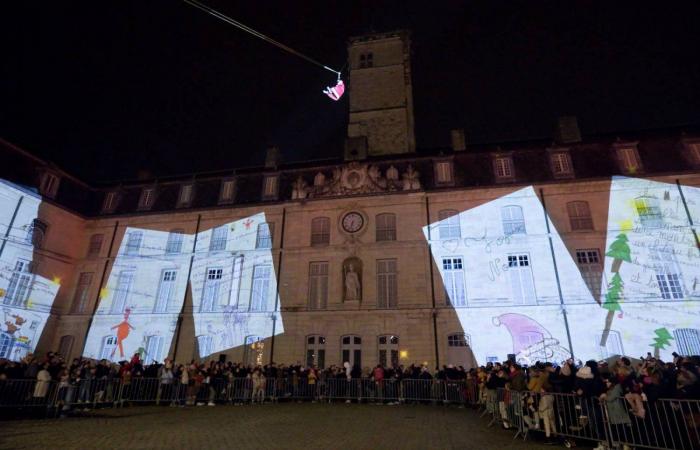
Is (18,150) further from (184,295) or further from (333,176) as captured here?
(333,176)

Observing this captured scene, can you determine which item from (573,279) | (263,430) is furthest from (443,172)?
(263,430)

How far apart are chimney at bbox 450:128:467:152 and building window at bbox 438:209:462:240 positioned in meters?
5.62

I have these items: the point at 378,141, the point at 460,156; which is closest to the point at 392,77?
the point at 378,141

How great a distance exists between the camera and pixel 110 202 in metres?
29.4

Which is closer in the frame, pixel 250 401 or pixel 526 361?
pixel 250 401

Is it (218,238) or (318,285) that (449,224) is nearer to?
(318,285)

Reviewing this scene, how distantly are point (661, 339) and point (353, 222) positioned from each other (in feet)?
55.5

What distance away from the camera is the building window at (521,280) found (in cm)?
2092

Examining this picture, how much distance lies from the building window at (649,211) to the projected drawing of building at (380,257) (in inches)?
3.4

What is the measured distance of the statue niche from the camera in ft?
74.3

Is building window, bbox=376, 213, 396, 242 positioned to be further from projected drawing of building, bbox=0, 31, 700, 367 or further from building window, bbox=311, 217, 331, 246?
building window, bbox=311, 217, 331, 246

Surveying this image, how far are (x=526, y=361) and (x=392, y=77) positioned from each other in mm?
24739

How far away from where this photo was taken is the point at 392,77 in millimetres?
33656

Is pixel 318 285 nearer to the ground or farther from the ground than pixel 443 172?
nearer to the ground
